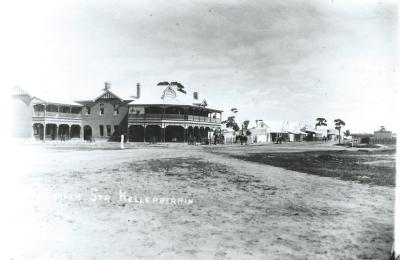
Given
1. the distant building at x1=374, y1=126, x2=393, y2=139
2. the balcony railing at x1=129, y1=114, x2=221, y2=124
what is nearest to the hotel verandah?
the balcony railing at x1=129, y1=114, x2=221, y2=124

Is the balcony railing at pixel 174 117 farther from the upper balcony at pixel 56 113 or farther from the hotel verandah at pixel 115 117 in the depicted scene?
the upper balcony at pixel 56 113

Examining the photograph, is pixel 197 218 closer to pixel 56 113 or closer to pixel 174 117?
pixel 56 113

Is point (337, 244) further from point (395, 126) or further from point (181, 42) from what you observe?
point (181, 42)

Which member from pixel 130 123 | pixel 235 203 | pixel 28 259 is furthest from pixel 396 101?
pixel 130 123

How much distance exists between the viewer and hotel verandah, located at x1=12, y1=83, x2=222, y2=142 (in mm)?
12992

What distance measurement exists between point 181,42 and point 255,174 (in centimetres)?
436

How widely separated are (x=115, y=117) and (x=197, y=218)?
503 inches

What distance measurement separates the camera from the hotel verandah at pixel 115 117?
42.6 feet

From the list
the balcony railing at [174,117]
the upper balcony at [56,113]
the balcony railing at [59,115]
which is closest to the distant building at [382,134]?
the balcony railing at [174,117]

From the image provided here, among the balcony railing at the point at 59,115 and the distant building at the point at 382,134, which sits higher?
the balcony railing at the point at 59,115

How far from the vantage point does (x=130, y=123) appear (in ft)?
68.4

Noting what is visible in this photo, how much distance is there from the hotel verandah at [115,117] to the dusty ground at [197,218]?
2.91 meters

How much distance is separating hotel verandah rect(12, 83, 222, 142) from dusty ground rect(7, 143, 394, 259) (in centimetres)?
291

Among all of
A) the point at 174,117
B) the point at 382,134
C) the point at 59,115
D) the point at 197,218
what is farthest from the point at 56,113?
the point at 382,134
